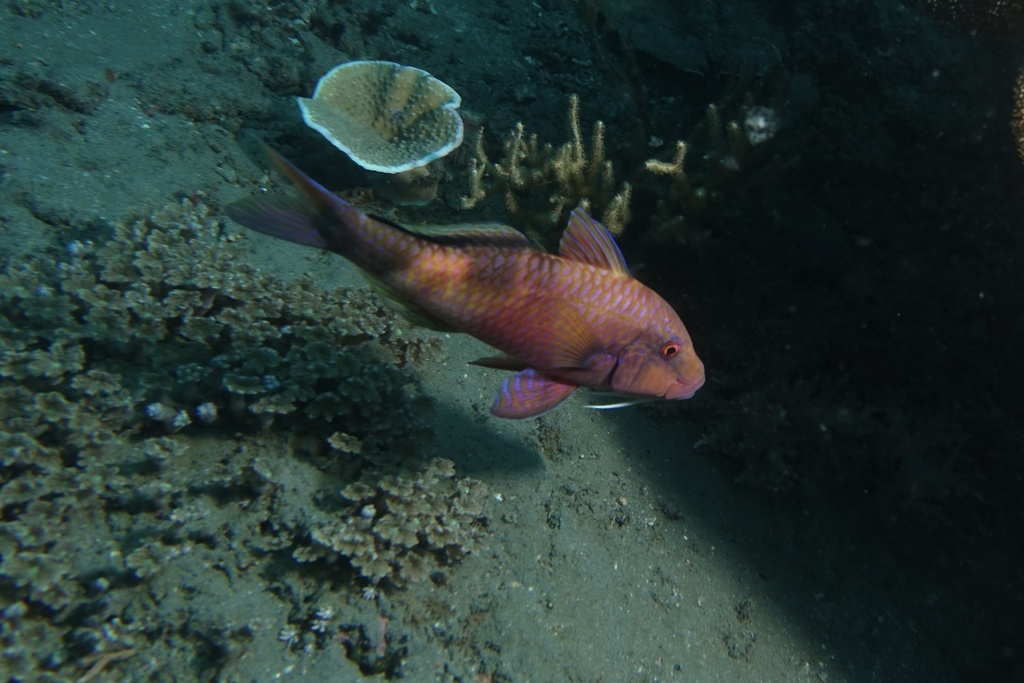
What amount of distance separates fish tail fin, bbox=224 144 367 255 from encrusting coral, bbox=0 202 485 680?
1.16m

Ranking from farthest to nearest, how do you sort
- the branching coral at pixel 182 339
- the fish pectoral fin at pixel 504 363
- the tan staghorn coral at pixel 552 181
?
the tan staghorn coral at pixel 552 181
the branching coral at pixel 182 339
the fish pectoral fin at pixel 504 363

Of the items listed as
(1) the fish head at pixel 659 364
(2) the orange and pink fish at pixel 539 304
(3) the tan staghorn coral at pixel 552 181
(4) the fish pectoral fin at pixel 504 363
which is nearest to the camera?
(2) the orange and pink fish at pixel 539 304

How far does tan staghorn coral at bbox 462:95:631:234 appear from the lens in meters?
4.55

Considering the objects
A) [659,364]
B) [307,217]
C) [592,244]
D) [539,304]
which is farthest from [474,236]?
[659,364]

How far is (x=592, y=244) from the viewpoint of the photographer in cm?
254

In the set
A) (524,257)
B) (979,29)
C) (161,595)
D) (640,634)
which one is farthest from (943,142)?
(161,595)

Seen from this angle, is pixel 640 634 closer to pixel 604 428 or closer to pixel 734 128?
pixel 604 428

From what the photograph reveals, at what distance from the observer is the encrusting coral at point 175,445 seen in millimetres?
2422

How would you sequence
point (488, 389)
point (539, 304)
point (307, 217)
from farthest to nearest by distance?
point (488, 389) < point (539, 304) < point (307, 217)

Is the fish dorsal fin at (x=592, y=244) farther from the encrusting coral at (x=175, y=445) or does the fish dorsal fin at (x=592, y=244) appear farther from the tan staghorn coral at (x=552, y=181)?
the tan staghorn coral at (x=552, y=181)

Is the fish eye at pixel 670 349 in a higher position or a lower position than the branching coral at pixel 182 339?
higher

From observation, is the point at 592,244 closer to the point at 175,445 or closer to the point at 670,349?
the point at 670,349

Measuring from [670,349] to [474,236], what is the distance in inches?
39.9

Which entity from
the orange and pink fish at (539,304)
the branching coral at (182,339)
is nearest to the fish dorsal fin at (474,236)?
the orange and pink fish at (539,304)
